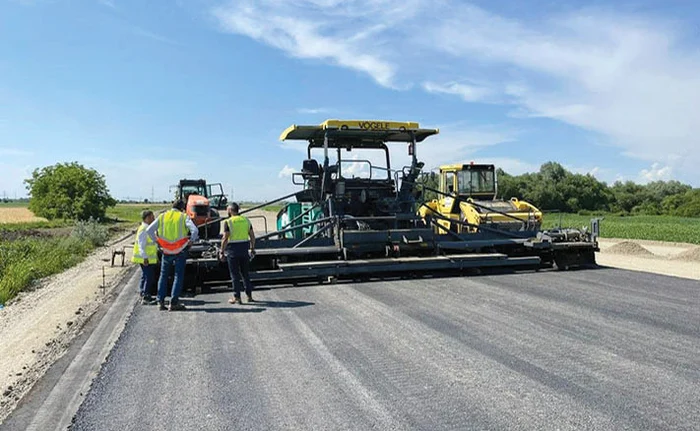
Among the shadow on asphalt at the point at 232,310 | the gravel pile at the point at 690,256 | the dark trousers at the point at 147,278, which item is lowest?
the gravel pile at the point at 690,256

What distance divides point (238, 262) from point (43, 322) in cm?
365

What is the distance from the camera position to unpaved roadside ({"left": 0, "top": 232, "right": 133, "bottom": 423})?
5883 millimetres

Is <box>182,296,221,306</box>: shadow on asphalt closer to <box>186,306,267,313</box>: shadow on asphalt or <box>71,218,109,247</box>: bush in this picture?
<box>186,306,267,313</box>: shadow on asphalt

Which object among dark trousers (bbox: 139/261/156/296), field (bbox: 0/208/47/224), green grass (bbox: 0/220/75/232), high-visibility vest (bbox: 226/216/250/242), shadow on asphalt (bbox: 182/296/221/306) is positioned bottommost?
shadow on asphalt (bbox: 182/296/221/306)

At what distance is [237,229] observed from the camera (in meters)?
8.73

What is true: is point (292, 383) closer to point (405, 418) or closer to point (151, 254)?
point (405, 418)

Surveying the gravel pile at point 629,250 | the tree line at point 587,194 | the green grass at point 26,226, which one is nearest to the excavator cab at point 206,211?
the gravel pile at point 629,250

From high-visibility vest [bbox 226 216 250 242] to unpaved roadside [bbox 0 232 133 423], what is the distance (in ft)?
8.05

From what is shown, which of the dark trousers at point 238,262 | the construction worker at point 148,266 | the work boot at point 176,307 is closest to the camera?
the work boot at point 176,307

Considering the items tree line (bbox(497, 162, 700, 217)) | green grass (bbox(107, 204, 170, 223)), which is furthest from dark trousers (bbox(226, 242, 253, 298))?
tree line (bbox(497, 162, 700, 217))

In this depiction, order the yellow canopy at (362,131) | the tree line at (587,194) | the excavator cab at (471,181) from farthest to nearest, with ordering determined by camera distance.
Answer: the tree line at (587,194) < the excavator cab at (471,181) < the yellow canopy at (362,131)

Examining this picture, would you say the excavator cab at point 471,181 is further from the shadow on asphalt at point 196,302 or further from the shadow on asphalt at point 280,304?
the shadow on asphalt at point 196,302

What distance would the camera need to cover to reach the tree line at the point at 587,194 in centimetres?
5806

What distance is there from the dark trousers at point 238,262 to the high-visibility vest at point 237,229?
87 mm
